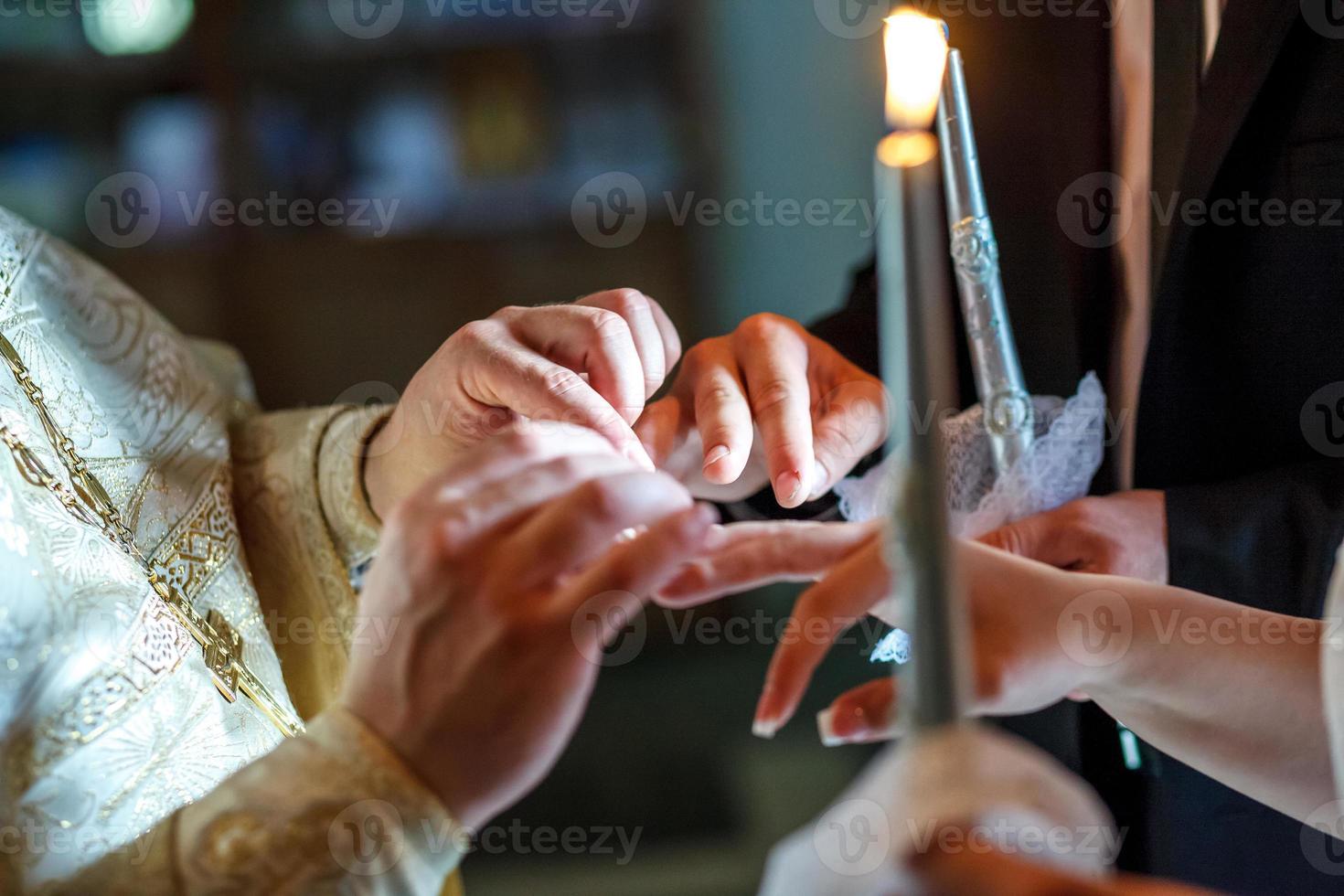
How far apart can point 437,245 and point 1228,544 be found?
1.44 metres

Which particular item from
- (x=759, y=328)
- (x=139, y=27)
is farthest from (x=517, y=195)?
(x=759, y=328)

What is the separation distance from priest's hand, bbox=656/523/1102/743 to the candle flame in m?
0.17

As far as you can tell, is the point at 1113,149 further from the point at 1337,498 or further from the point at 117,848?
the point at 117,848

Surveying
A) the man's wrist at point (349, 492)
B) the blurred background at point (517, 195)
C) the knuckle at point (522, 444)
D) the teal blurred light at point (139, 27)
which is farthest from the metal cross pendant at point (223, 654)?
the teal blurred light at point (139, 27)

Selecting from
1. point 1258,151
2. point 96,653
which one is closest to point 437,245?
point 1258,151

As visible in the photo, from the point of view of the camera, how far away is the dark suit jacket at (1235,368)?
76cm

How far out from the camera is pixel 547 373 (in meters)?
0.54

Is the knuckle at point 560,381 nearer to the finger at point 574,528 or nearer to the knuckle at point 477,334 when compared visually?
the knuckle at point 477,334

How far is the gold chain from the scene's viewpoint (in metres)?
0.51

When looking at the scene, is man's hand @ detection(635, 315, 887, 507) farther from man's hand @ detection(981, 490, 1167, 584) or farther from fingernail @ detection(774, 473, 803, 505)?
man's hand @ detection(981, 490, 1167, 584)

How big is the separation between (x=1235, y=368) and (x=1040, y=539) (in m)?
0.25

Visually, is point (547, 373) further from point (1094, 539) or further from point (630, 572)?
point (1094, 539)

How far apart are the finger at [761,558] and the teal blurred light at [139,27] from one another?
1.72m

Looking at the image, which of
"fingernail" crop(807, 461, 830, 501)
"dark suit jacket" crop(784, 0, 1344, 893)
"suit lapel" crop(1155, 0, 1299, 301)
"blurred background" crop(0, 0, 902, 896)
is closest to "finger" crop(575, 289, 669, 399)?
"fingernail" crop(807, 461, 830, 501)
